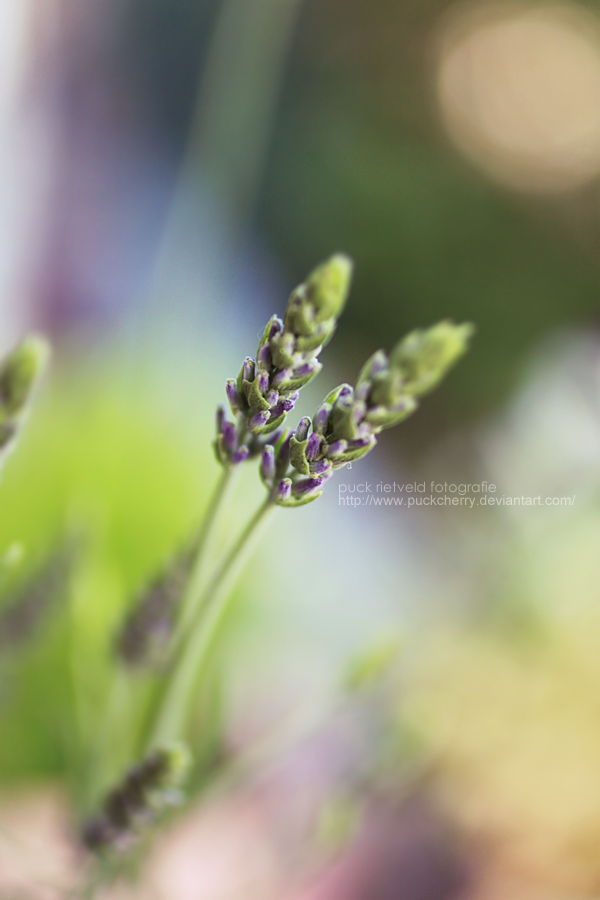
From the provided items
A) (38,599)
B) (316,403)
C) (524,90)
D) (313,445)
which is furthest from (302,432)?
(524,90)

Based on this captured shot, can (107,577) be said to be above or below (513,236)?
below

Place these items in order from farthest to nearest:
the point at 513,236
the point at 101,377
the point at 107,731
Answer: the point at 513,236 < the point at 101,377 < the point at 107,731

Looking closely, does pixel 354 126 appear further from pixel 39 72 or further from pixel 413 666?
pixel 413 666

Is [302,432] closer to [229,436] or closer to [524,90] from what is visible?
[229,436]

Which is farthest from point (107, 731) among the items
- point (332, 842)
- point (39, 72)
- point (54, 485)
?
point (39, 72)

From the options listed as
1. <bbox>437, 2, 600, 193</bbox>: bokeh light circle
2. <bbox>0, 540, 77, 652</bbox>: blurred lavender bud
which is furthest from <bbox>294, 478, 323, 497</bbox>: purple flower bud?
<bbox>437, 2, 600, 193</bbox>: bokeh light circle

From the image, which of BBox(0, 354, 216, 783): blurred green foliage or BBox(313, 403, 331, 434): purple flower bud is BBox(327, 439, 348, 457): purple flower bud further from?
BBox(0, 354, 216, 783): blurred green foliage

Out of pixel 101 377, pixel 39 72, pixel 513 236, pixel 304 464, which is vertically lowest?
pixel 304 464

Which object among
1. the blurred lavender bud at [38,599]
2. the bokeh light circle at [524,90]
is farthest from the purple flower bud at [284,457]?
the bokeh light circle at [524,90]

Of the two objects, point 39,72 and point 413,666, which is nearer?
point 413,666
